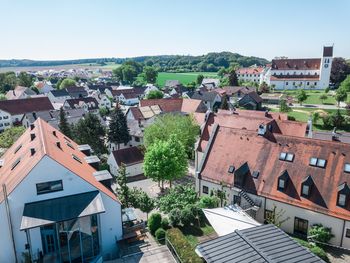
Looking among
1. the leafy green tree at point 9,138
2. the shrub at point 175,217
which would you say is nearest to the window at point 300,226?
the shrub at point 175,217

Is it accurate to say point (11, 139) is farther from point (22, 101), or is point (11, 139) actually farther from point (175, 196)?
point (22, 101)

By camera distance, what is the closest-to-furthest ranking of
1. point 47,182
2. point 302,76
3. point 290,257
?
point 290,257 < point 47,182 < point 302,76

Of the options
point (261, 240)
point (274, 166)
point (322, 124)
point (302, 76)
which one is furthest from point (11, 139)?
point (302, 76)

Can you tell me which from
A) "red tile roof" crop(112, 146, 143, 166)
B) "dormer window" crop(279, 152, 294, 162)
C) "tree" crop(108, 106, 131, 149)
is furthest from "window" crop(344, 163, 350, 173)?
"tree" crop(108, 106, 131, 149)

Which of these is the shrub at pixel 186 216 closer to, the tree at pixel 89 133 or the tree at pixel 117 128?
the tree at pixel 89 133

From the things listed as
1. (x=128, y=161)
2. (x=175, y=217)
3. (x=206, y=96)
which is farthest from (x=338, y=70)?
(x=175, y=217)

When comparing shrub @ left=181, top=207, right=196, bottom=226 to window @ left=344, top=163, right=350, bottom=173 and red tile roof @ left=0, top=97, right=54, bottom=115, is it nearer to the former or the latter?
window @ left=344, top=163, right=350, bottom=173
